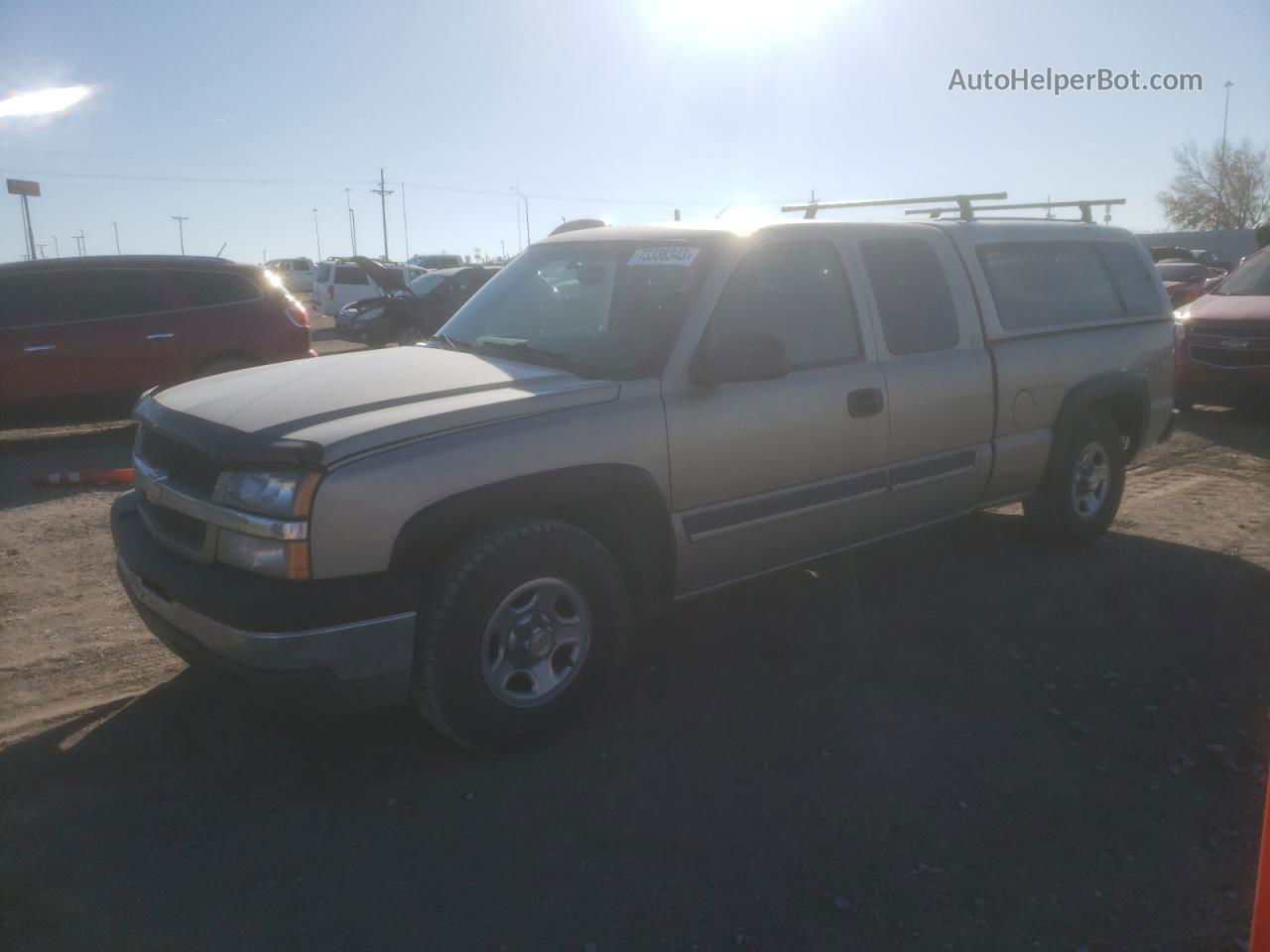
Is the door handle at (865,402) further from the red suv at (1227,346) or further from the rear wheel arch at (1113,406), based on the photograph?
the red suv at (1227,346)

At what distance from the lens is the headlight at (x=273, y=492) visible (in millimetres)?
2984

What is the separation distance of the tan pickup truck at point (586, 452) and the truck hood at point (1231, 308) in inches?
220

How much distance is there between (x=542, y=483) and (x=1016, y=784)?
189 cm

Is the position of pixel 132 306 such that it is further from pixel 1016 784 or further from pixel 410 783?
pixel 1016 784

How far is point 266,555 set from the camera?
9.94 ft

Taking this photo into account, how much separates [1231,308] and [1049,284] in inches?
244

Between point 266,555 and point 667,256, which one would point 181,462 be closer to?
point 266,555

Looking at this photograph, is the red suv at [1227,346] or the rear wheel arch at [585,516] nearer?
the rear wheel arch at [585,516]

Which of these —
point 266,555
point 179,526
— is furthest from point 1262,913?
point 179,526

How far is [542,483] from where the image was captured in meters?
3.41

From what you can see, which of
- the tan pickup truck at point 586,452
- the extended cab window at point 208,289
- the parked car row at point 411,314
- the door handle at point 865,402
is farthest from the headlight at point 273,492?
the parked car row at point 411,314

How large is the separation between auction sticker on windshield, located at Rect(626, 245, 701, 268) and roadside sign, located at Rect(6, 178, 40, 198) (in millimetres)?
24986

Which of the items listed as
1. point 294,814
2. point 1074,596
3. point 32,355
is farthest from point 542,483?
point 32,355

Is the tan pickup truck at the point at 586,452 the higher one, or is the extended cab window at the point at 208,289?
the extended cab window at the point at 208,289
